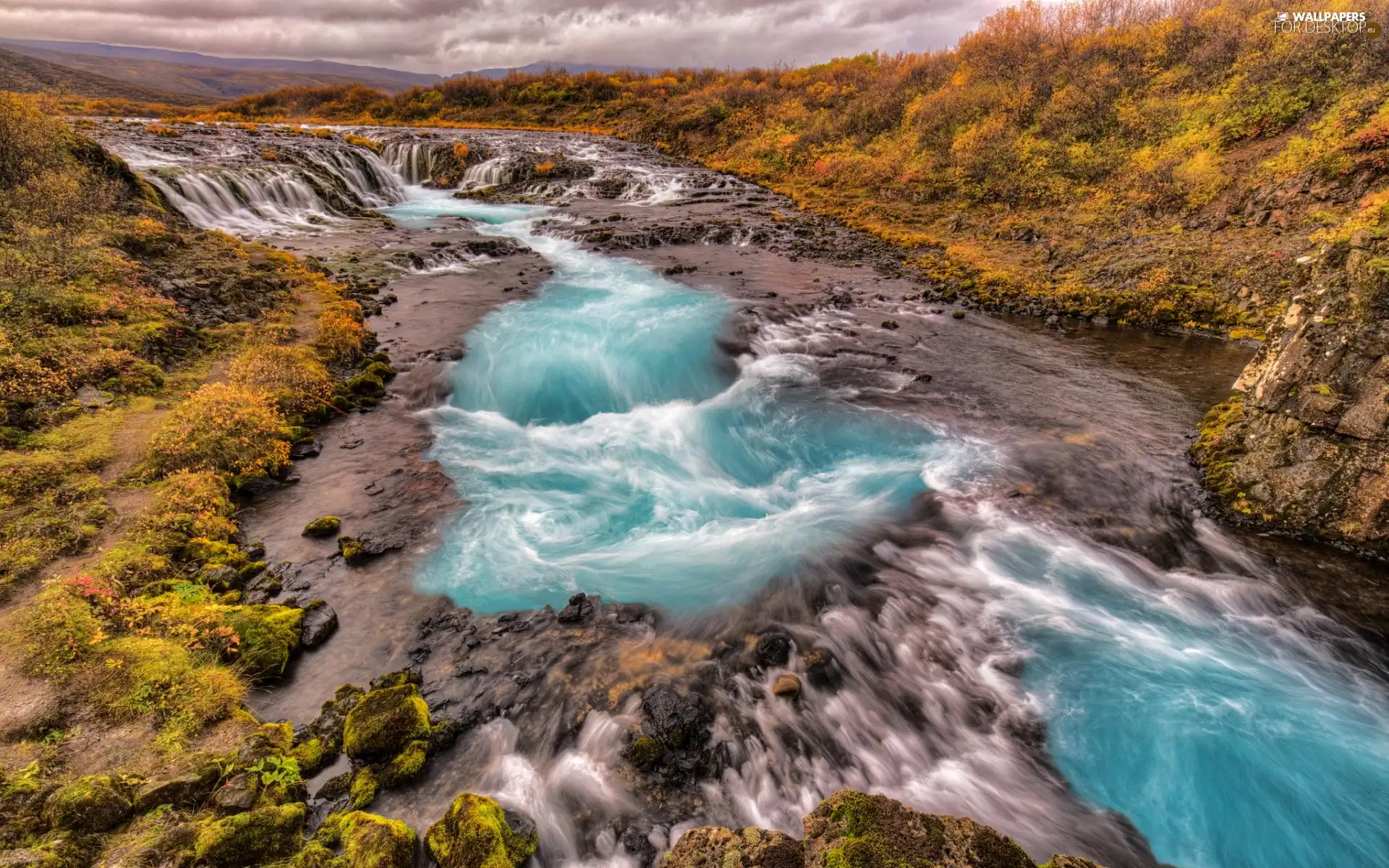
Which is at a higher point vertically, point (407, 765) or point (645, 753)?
point (645, 753)

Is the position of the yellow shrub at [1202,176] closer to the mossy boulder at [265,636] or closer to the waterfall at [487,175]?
the mossy boulder at [265,636]

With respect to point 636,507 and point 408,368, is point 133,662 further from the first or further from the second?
point 408,368

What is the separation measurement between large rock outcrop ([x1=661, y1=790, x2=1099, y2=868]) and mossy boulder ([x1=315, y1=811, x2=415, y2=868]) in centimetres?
246

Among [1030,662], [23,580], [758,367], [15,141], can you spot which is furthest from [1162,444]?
[15,141]

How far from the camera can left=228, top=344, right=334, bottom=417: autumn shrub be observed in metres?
12.6

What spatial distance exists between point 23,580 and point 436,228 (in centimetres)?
2592

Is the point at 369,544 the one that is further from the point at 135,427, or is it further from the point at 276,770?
the point at 135,427

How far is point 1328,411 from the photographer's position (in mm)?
8859

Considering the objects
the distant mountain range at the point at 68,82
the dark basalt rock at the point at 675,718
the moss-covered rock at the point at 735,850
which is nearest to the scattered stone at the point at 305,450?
the dark basalt rock at the point at 675,718

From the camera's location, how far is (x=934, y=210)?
30.1 meters

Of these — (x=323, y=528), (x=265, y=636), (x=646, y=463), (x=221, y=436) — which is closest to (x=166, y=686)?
(x=265, y=636)

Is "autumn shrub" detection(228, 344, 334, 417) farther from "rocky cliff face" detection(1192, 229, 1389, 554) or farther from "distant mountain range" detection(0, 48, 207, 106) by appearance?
"distant mountain range" detection(0, 48, 207, 106)

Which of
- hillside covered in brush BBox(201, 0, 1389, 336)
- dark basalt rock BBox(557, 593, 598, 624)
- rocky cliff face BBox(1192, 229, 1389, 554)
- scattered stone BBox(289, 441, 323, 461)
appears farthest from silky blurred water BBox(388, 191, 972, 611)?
hillside covered in brush BBox(201, 0, 1389, 336)

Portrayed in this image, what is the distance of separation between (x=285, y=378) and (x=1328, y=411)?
19.5 m
